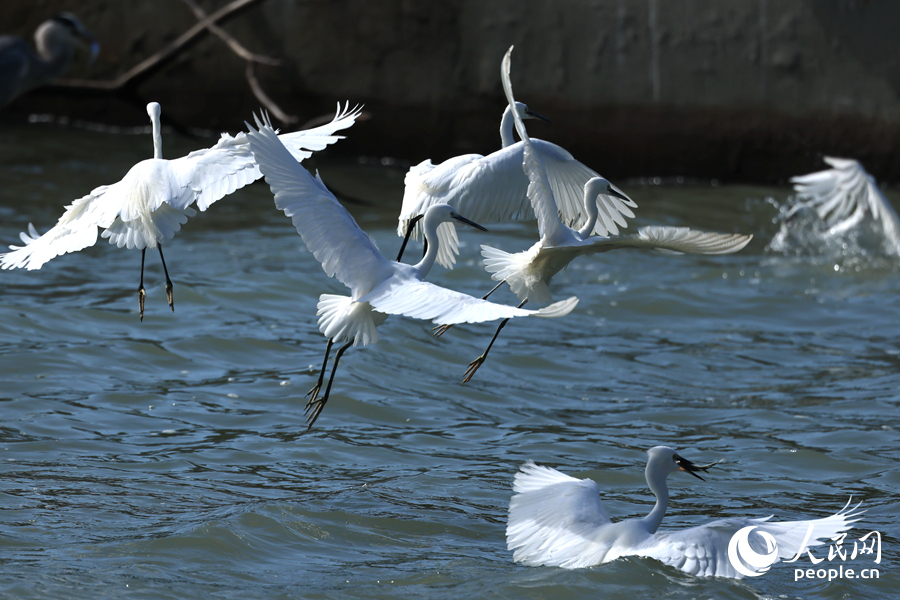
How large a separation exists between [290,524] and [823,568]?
2.41 metres

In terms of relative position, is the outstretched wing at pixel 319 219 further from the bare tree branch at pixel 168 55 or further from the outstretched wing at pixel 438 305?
the bare tree branch at pixel 168 55

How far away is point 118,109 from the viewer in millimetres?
15141

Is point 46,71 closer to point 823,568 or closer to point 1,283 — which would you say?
point 1,283

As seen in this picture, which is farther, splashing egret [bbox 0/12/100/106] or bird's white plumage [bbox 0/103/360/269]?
splashing egret [bbox 0/12/100/106]

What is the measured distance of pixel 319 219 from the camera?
493 cm

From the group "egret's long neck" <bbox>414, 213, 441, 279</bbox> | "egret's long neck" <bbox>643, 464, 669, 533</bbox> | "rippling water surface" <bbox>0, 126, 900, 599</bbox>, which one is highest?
"egret's long neck" <bbox>414, 213, 441, 279</bbox>

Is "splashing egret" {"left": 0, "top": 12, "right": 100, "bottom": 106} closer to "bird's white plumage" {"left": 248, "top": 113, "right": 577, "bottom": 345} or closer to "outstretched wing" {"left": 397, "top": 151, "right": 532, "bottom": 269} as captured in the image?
"outstretched wing" {"left": 397, "top": 151, "right": 532, "bottom": 269}

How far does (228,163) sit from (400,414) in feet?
7.74

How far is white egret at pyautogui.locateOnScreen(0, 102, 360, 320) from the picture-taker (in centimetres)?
545

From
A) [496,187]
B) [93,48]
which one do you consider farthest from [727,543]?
A: [93,48]

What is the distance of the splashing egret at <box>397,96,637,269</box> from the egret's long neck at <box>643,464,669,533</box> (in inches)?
58.5

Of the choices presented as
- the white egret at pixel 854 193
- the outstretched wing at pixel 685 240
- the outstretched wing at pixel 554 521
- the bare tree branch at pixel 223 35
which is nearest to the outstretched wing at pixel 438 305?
the outstretched wing at pixel 685 240

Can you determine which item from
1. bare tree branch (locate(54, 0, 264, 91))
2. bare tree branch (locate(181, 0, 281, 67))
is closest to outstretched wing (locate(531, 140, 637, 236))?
bare tree branch (locate(181, 0, 281, 67))

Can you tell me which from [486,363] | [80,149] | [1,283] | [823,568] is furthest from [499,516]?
[80,149]
